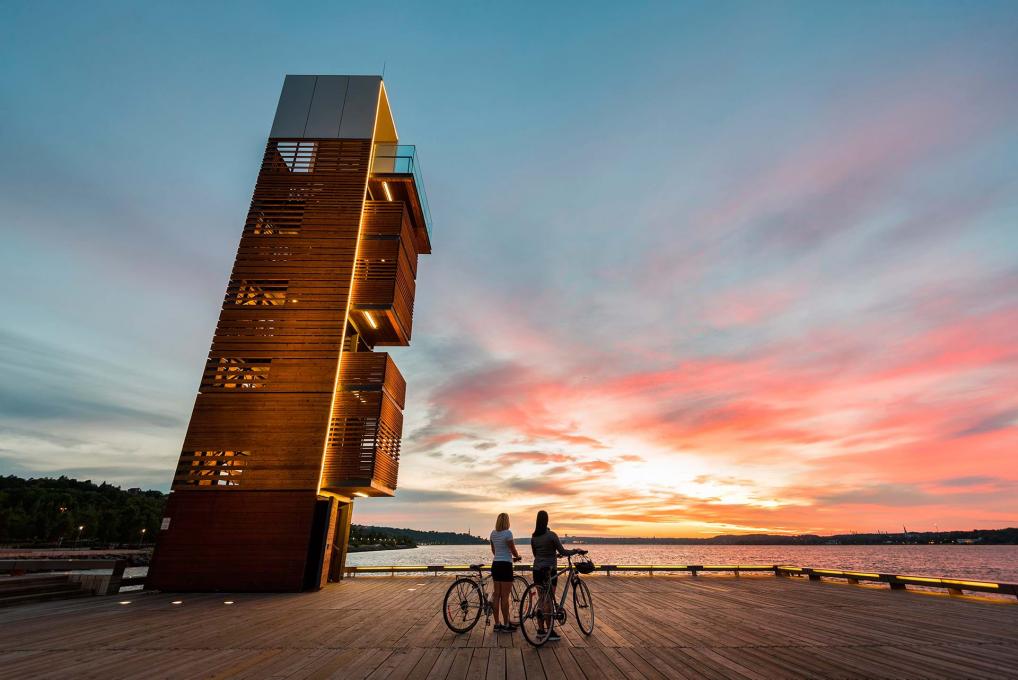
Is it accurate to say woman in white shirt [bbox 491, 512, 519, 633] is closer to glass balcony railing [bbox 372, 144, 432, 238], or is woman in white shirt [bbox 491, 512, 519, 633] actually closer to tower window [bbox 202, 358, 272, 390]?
tower window [bbox 202, 358, 272, 390]

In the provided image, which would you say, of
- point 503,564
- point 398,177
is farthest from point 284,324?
point 503,564

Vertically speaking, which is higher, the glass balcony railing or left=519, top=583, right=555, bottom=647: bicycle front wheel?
the glass balcony railing

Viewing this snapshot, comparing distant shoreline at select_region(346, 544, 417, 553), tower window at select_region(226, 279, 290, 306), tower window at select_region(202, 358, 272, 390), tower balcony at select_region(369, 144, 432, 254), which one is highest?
tower balcony at select_region(369, 144, 432, 254)

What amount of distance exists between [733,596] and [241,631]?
12.1 meters

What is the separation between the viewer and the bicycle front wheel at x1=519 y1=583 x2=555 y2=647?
691 cm

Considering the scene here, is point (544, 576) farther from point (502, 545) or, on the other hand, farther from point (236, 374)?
point (236, 374)

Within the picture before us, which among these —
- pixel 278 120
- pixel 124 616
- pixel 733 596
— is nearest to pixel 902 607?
pixel 733 596

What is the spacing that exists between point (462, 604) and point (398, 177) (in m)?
16.4

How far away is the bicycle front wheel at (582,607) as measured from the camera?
7520mm

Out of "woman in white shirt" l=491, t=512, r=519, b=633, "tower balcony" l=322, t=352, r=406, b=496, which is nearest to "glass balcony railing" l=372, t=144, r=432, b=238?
"tower balcony" l=322, t=352, r=406, b=496

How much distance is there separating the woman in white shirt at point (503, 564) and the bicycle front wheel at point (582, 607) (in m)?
1.06

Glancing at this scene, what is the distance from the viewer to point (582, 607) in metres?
8.01

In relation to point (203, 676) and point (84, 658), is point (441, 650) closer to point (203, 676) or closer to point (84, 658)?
point (203, 676)

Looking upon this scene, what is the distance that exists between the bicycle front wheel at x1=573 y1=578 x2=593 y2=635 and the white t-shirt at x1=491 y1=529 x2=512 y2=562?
1179 millimetres
